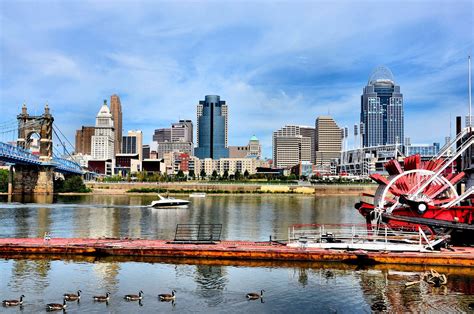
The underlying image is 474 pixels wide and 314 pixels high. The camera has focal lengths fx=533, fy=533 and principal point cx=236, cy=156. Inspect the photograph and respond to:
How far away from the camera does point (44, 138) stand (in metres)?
154

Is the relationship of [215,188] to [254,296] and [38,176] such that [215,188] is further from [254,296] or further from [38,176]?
[254,296]

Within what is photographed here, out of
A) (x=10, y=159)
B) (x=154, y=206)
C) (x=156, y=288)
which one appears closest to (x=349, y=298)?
(x=156, y=288)

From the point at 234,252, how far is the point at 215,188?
5389 inches

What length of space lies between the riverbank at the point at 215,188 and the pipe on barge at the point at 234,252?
4839 inches

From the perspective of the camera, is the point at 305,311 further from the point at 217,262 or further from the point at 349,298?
the point at 217,262

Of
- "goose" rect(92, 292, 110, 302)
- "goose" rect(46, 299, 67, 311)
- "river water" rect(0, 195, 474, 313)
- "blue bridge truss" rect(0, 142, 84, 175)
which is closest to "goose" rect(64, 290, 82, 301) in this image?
"river water" rect(0, 195, 474, 313)

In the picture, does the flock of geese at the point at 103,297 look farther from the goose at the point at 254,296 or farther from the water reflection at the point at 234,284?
the water reflection at the point at 234,284

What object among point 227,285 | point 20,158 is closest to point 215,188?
point 20,158

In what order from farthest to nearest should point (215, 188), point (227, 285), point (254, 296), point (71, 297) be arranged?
point (215, 188)
point (227, 285)
point (254, 296)
point (71, 297)

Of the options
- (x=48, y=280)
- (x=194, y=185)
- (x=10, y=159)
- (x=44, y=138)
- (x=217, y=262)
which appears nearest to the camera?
(x=48, y=280)

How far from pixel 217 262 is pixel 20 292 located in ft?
41.7

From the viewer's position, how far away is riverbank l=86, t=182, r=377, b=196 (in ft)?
542

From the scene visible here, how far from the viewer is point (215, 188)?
173m

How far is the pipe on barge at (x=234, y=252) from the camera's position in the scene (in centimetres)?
3478
